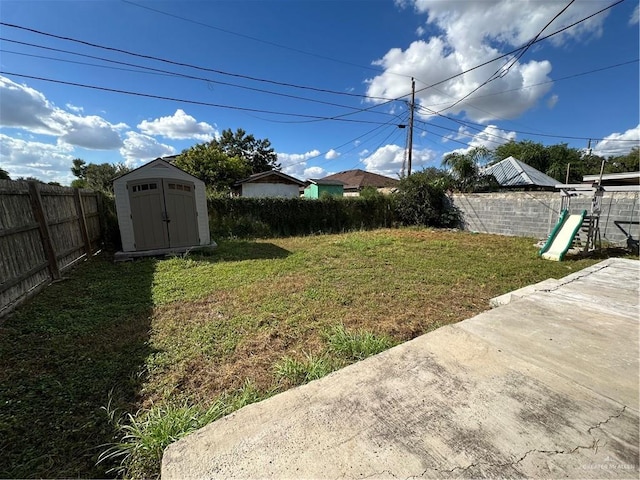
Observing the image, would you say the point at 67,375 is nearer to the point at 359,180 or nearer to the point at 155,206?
the point at 155,206

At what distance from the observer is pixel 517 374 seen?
1719mm

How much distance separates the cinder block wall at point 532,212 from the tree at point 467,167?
806mm

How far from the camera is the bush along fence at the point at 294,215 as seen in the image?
10422 mm

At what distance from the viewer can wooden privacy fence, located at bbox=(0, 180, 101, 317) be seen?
139 inches

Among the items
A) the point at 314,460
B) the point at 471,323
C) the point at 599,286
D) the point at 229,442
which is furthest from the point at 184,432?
the point at 599,286

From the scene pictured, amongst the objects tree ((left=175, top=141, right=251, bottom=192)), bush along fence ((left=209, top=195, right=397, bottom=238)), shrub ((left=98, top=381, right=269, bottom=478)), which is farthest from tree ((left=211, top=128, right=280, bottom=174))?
shrub ((left=98, top=381, right=269, bottom=478))

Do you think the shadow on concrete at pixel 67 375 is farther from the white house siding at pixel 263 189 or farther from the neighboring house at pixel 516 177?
the white house siding at pixel 263 189

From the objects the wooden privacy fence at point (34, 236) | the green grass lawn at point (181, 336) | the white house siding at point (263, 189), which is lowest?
the green grass lawn at point (181, 336)

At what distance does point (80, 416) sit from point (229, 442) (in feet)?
4.36

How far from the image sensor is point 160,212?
6867 mm

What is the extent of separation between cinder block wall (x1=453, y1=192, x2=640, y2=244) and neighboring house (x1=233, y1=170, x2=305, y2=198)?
10.9 m

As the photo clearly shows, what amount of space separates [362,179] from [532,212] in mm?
17409

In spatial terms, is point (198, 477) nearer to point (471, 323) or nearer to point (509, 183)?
point (471, 323)

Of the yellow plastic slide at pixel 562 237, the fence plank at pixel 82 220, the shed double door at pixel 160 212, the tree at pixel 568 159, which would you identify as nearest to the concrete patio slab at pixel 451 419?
the yellow plastic slide at pixel 562 237
